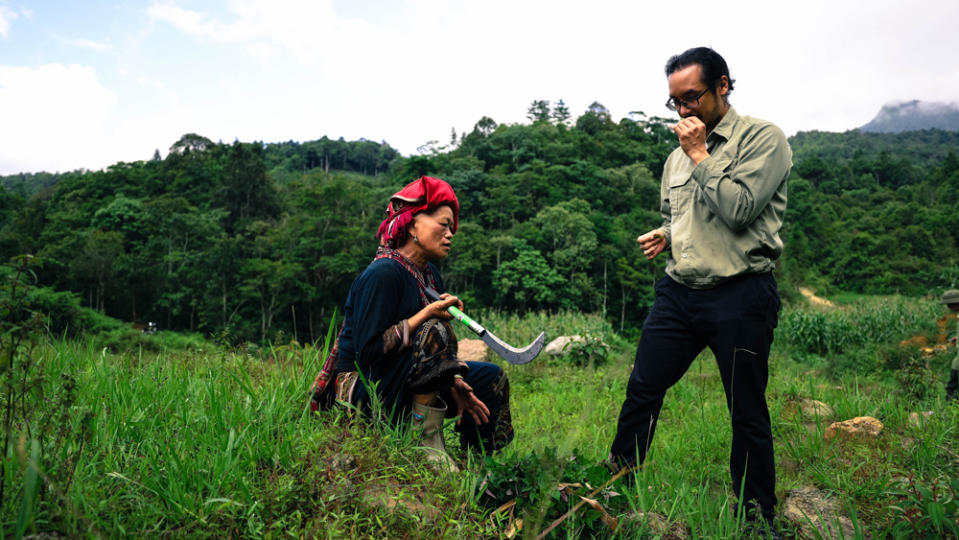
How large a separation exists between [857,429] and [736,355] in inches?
75.5

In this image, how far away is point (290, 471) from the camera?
169 centimetres

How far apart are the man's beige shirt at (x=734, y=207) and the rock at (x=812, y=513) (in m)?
0.96

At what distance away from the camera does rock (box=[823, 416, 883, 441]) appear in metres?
3.28

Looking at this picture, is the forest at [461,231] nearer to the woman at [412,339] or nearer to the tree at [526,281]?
the tree at [526,281]

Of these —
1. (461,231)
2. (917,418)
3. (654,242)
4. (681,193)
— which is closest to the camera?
(681,193)

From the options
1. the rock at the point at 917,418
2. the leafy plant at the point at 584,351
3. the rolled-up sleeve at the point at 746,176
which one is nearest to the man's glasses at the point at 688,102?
the rolled-up sleeve at the point at 746,176

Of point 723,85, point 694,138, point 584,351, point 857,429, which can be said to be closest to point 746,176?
point 694,138

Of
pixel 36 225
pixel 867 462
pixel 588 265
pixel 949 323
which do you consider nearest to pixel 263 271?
pixel 588 265

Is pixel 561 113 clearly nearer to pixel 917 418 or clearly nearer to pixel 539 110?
pixel 539 110

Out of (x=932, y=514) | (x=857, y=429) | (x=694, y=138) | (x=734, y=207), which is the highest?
(x=694, y=138)

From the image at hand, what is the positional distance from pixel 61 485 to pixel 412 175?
42.5m

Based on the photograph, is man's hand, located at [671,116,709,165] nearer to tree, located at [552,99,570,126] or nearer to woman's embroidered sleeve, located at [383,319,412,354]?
woman's embroidered sleeve, located at [383,319,412,354]

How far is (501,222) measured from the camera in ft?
148

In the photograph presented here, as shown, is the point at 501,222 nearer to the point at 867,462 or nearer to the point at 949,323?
the point at 949,323
